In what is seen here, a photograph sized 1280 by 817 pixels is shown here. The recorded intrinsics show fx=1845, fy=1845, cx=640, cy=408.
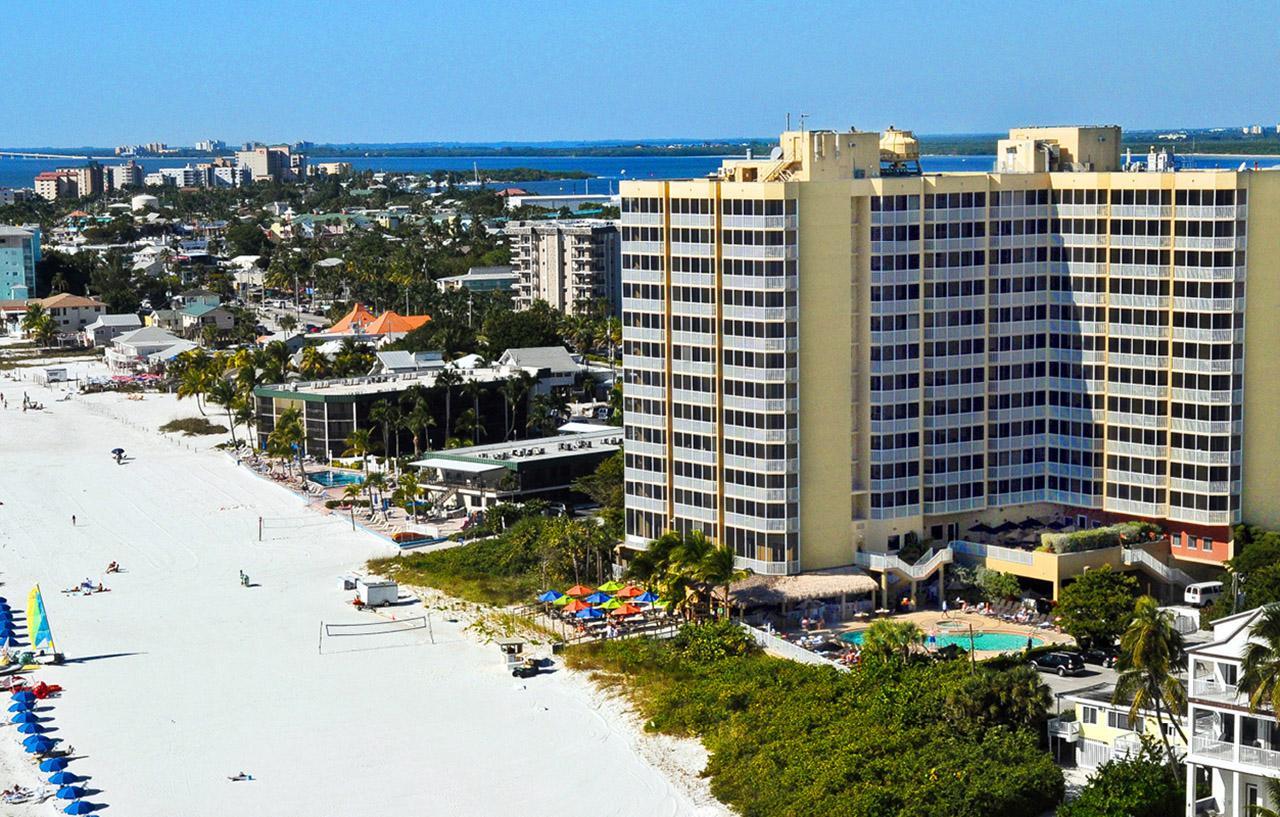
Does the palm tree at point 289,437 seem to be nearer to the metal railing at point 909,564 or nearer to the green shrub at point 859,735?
the metal railing at point 909,564

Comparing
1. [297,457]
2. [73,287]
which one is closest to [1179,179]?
[297,457]

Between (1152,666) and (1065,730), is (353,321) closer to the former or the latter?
(1065,730)

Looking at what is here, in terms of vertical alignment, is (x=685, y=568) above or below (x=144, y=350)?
above

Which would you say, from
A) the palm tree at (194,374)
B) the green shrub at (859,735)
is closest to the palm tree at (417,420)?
the palm tree at (194,374)

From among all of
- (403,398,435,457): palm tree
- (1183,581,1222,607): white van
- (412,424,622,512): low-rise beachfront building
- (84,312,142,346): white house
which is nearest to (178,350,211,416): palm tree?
(403,398,435,457): palm tree

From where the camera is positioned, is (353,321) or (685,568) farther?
(353,321)

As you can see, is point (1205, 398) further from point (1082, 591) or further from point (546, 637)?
point (546, 637)

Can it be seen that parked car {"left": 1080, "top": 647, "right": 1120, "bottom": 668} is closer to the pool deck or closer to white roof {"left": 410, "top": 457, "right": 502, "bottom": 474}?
the pool deck

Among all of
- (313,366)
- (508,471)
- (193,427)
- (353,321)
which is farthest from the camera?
(353,321)

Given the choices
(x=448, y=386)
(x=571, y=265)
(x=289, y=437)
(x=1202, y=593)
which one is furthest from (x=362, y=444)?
(x=571, y=265)

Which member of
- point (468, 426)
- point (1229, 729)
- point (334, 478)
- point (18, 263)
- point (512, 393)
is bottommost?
point (334, 478)
